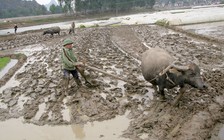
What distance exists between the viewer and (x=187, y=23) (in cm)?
3375

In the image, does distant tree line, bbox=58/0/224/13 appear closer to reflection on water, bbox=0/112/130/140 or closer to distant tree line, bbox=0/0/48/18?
distant tree line, bbox=0/0/48/18

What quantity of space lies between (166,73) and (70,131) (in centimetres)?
286

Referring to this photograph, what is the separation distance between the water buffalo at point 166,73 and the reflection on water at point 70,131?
4.43 feet

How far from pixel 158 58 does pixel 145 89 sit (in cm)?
125

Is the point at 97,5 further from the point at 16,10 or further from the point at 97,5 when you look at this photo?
the point at 16,10

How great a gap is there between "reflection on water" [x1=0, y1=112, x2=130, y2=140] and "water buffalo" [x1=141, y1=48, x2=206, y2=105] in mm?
1350

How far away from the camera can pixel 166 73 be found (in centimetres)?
793

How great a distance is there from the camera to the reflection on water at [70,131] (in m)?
6.93

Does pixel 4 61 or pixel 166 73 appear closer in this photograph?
pixel 166 73

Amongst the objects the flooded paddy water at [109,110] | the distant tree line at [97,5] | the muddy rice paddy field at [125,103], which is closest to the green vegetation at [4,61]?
the muddy rice paddy field at [125,103]

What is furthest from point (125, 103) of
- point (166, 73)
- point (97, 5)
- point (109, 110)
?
point (97, 5)

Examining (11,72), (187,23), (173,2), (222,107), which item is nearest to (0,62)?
(11,72)

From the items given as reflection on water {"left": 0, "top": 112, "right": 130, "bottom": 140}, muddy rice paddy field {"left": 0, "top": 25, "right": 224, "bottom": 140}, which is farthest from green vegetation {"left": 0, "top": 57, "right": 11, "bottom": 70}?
reflection on water {"left": 0, "top": 112, "right": 130, "bottom": 140}

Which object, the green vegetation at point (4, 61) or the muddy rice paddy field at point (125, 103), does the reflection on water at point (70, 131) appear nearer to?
the muddy rice paddy field at point (125, 103)
